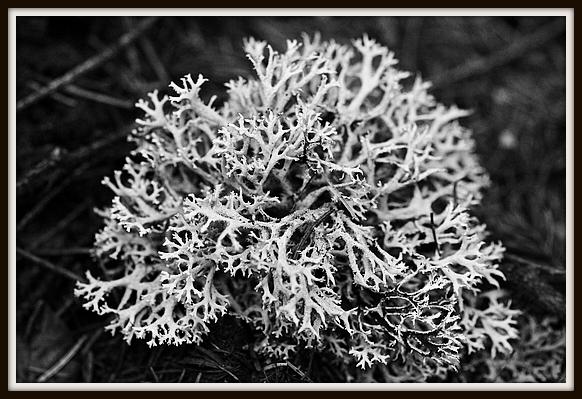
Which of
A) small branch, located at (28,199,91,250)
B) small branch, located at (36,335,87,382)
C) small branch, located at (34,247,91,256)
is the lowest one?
small branch, located at (36,335,87,382)

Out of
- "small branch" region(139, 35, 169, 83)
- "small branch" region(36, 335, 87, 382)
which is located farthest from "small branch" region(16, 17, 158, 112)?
"small branch" region(36, 335, 87, 382)

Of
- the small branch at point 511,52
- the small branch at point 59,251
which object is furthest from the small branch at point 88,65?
the small branch at point 511,52

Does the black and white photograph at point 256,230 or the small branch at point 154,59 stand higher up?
the small branch at point 154,59

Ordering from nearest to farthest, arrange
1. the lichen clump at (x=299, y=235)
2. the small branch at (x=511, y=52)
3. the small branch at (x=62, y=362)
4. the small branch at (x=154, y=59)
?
the lichen clump at (x=299, y=235) < the small branch at (x=62, y=362) < the small branch at (x=154, y=59) < the small branch at (x=511, y=52)

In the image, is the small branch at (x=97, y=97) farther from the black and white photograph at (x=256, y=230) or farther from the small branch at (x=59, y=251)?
the small branch at (x=59, y=251)

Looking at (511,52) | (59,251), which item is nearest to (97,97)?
(59,251)

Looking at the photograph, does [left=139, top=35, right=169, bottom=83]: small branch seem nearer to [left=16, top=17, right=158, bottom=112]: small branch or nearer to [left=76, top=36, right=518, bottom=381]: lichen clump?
[left=16, top=17, right=158, bottom=112]: small branch

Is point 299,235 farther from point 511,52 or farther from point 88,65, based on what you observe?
point 511,52
